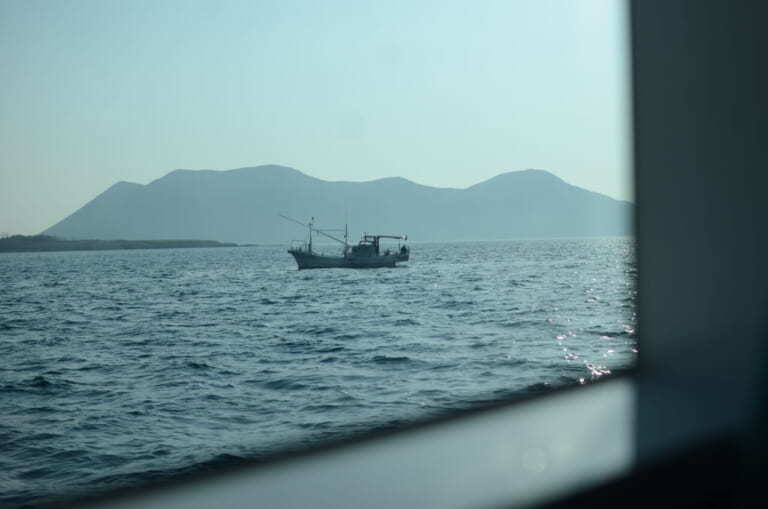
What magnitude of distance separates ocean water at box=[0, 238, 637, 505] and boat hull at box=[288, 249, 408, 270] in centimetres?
1017

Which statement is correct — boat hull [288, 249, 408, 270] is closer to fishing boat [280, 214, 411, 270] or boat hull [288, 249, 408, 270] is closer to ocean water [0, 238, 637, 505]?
fishing boat [280, 214, 411, 270]

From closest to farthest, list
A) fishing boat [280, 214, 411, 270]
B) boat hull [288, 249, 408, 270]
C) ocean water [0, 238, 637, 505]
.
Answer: ocean water [0, 238, 637, 505], fishing boat [280, 214, 411, 270], boat hull [288, 249, 408, 270]

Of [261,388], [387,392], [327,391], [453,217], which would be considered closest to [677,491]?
[387,392]

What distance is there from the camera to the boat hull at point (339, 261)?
34375 millimetres

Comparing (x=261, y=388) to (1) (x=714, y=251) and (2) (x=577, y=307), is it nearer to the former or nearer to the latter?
(1) (x=714, y=251)

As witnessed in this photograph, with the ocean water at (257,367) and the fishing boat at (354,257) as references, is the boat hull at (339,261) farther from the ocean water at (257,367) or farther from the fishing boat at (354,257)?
the ocean water at (257,367)

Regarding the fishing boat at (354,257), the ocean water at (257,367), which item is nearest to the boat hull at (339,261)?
the fishing boat at (354,257)

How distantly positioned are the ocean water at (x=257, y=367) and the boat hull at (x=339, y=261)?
10168mm

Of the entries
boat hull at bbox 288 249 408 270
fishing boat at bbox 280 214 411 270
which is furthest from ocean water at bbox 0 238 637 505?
boat hull at bbox 288 249 408 270

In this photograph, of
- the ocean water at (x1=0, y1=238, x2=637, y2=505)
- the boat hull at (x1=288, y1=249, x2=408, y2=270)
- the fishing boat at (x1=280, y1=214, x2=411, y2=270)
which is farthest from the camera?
the boat hull at (x1=288, y1=249, x2=408, y2=270)

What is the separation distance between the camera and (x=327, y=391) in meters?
7.41

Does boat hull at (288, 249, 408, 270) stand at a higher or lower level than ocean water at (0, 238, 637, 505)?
higher

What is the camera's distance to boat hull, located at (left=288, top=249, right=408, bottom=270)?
34.4 meters

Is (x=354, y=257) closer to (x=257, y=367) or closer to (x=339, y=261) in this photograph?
(x=339, y=261)
